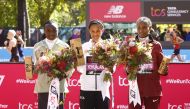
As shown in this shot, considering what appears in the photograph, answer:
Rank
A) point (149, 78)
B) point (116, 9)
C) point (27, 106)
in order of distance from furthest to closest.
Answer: point (116, 9), point (27, 106), point (149, 78)

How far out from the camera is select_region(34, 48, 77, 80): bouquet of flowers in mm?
7213

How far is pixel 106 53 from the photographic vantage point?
23.6 ft

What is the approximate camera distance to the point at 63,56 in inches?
285

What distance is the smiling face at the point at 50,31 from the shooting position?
7.34 m

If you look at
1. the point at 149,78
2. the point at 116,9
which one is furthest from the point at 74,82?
the point at 116,9

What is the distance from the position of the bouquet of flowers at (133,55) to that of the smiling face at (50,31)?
971mm

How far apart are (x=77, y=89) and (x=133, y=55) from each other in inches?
131

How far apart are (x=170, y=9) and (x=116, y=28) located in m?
2.24

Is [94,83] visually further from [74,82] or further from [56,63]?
[74,82]

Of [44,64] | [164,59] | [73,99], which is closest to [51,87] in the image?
[44,64]

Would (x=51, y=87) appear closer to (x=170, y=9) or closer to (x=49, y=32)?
(x=49, y=32)


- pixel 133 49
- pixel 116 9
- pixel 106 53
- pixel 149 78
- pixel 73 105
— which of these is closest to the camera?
pixel 133 49

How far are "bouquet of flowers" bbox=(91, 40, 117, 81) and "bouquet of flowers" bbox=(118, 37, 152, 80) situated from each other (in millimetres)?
103

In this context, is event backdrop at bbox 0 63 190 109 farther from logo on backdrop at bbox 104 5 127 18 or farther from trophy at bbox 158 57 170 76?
logo on backdrop at bbox 104 5 127 18
